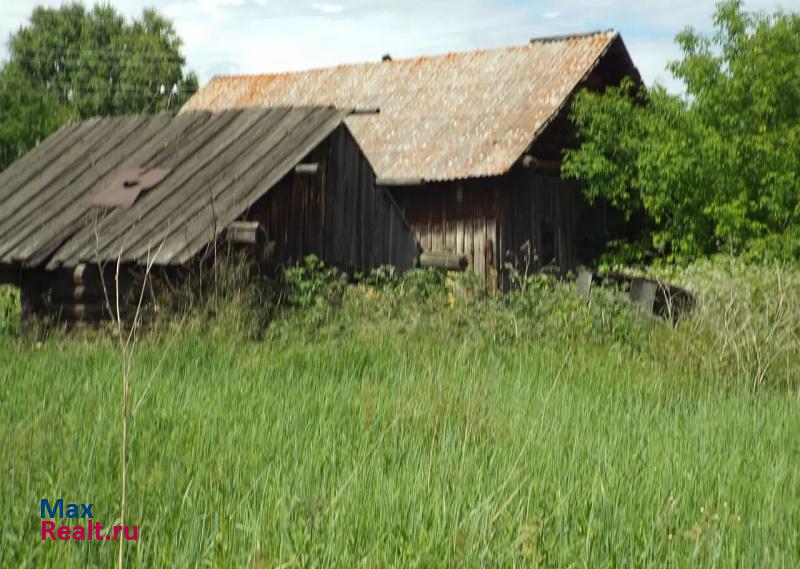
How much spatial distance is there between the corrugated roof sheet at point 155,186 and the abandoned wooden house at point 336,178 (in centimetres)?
3

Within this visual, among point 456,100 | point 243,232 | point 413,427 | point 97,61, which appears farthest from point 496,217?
point 97,61

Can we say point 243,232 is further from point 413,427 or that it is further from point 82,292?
point 413,427

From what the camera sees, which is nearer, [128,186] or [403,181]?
[128,186]

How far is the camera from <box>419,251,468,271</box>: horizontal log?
1367cm

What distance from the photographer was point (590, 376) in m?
7.26

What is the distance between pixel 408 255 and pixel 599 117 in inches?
230

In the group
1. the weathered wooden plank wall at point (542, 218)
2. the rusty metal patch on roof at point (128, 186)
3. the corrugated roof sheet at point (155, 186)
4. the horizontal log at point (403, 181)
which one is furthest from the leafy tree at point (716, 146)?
the rusty metal patch on roof at point (128, 186)

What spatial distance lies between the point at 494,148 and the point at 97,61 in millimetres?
34920

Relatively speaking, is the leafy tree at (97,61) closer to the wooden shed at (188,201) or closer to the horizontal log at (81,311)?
the wooden shed at (188,201)

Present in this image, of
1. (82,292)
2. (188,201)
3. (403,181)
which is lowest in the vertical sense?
(82,292)

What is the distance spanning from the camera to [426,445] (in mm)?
4938

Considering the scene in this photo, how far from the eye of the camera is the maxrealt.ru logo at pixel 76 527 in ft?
11.0

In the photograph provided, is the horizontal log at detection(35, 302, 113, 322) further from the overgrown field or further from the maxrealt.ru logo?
the maxrealt.ru logo

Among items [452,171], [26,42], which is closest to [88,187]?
[452,171]
